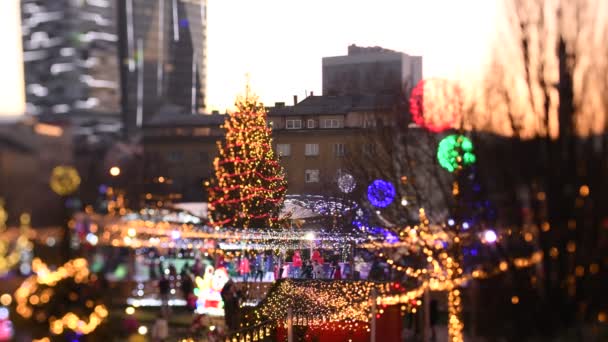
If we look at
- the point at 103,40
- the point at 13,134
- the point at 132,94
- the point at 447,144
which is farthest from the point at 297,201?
the point at 13,134

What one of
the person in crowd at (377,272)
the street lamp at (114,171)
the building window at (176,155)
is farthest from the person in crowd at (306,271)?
the building window at (176,155)

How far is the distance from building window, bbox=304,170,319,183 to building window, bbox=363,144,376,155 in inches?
1719

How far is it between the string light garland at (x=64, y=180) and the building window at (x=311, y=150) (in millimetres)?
76619

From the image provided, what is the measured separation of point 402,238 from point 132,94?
4304cm

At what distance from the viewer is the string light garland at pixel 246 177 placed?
47.5 metres

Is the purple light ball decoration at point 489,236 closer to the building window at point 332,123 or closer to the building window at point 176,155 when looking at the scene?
the building window at point 176,155

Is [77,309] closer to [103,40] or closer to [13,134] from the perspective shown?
[13,134]

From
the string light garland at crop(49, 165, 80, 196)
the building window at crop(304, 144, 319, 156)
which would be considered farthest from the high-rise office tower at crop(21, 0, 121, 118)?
the building window at crop(304, 144, 319, 156)

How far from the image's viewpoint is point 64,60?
22406 millimetres

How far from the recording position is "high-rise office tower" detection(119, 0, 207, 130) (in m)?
72.9

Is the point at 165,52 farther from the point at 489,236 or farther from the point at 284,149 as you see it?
the point at 489,236

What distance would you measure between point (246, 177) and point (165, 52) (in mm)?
46083

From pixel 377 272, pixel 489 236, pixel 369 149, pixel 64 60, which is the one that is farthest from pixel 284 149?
pixel 489 236

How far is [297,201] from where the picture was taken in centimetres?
5459
